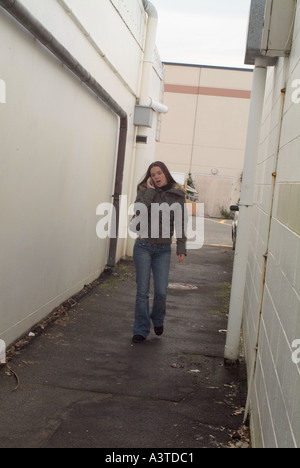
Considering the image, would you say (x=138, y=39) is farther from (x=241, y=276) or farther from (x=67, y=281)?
(x=241, y=276)

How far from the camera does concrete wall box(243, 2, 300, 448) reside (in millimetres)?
2824

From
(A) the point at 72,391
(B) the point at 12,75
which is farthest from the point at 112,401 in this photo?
(B) the point at 12,75

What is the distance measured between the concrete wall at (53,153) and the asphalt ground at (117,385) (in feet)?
1.50

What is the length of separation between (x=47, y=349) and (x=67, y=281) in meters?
2.07

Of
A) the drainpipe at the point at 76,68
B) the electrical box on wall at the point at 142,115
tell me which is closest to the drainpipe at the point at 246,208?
the drainpipe at the point at 76,68

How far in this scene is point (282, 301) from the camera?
3.35 m

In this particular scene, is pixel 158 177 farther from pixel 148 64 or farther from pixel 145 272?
pixel 148 64

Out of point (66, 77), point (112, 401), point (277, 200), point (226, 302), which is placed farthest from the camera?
point (226, 302)

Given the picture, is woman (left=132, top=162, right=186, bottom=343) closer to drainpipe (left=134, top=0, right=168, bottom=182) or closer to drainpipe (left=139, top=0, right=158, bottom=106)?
drainpipe (left=134, top=0, right=168, bottom=182)

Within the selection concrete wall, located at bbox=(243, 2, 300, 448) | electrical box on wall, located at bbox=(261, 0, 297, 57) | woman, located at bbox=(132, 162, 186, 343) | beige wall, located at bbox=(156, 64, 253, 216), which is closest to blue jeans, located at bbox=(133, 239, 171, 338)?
woman, located at bbox=(132, 162, 186, 343)

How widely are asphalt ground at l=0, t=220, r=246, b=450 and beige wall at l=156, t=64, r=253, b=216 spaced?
91.5 ft

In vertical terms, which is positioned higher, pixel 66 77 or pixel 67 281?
pixel 66 77

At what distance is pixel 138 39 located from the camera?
38.3 feet

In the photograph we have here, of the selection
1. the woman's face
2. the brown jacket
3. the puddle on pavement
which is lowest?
the puddle on pavement
